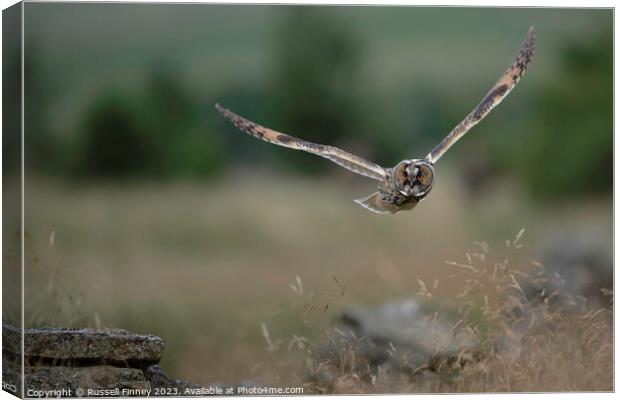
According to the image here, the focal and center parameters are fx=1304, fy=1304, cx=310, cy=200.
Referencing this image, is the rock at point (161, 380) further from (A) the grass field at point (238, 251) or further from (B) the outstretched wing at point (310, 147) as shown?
(B) the outstretched wing at point (310, 147)

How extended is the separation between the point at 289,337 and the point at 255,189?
4.46 feet

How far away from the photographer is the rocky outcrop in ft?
27.8

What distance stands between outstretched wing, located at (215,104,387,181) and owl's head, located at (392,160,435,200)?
14 centimetres

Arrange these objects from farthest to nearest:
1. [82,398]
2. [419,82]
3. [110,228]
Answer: [419,82]
[110,228]
[82,398]

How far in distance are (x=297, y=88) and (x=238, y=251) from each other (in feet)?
4.36

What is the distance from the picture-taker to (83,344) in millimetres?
8484

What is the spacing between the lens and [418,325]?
9.65m

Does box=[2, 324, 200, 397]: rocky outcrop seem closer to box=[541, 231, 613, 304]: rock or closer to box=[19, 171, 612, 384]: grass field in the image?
box=[19, 171, 612, 384]: grass field

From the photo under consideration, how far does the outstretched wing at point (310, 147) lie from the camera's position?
337 inches

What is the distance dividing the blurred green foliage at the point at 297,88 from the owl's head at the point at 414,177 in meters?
0.96

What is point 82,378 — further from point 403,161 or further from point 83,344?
point 403,161

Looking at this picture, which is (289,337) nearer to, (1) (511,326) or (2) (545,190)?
(1) (511,326)

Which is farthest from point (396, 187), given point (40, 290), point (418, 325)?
point (40, 290)

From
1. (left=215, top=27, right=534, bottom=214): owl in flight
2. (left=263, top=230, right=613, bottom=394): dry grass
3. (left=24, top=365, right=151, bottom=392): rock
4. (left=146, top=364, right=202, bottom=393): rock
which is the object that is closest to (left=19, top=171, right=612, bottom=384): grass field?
(left=146, top=364, right=202, bottom=393): rock
